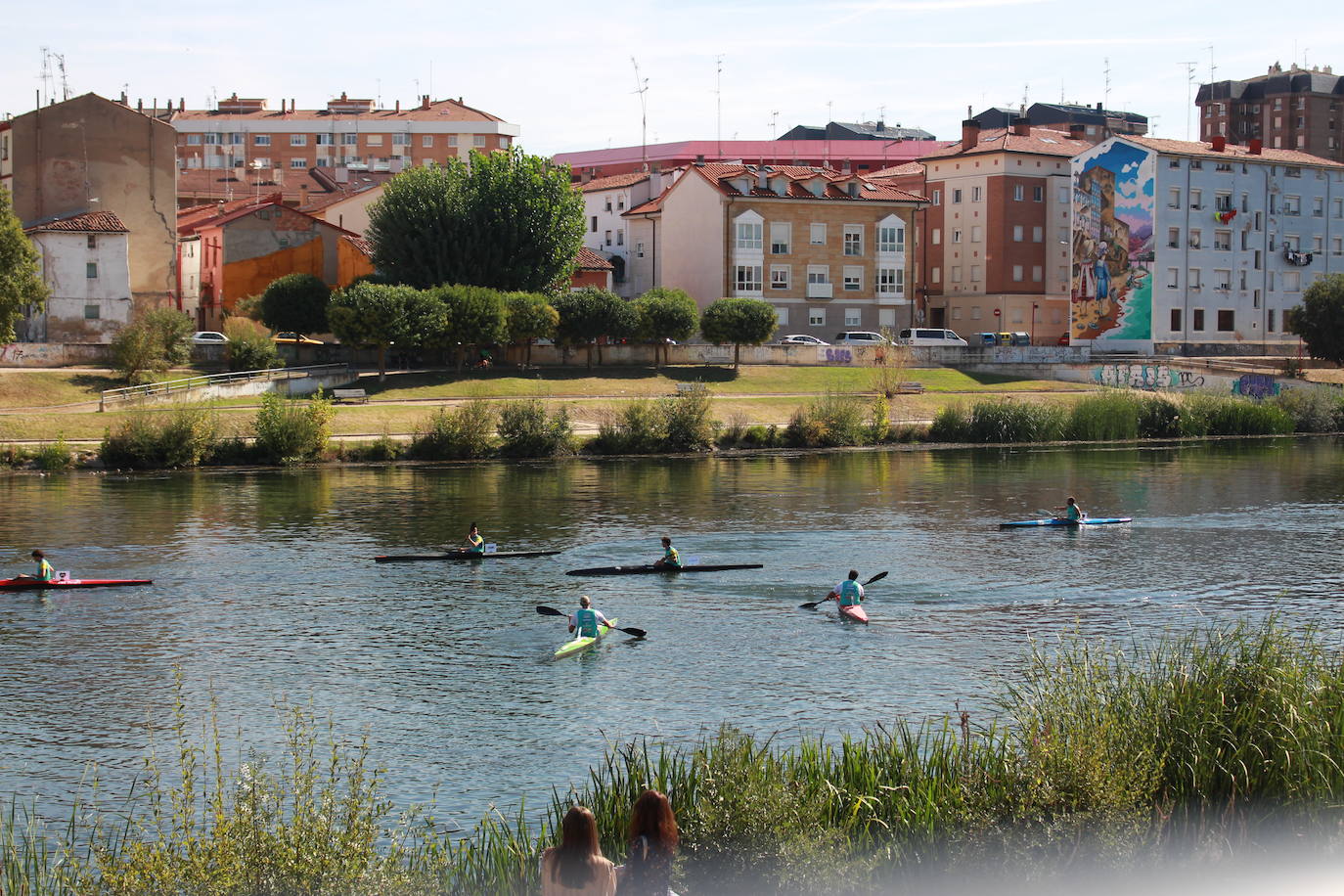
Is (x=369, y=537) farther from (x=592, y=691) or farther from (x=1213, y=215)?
(x=1213, y=215)

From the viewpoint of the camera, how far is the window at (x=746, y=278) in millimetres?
115125

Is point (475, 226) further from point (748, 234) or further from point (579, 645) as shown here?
point (579, 645)

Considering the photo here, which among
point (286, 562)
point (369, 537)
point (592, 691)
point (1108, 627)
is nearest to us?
point (592, 691)

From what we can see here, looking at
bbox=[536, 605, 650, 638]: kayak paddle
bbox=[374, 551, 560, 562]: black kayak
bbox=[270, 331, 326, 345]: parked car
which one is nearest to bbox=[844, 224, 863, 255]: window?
bbox=[270, 331, 326, 345]: parked car

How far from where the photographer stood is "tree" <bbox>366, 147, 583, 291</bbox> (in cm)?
9712

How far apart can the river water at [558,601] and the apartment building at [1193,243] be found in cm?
4789

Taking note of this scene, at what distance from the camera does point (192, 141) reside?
170 meters

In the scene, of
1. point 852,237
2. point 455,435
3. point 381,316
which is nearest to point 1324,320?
point 852,237

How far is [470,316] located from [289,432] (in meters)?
20.1

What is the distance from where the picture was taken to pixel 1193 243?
117 metres

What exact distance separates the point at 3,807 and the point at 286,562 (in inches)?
890

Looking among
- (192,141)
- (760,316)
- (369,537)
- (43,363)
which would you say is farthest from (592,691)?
(192,141)

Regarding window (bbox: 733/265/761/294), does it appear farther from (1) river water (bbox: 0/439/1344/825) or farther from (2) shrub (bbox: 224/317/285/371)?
(1) river water (bbox: 0/439/1344/825)

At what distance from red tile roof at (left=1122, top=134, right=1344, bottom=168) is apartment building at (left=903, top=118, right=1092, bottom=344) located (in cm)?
1162
